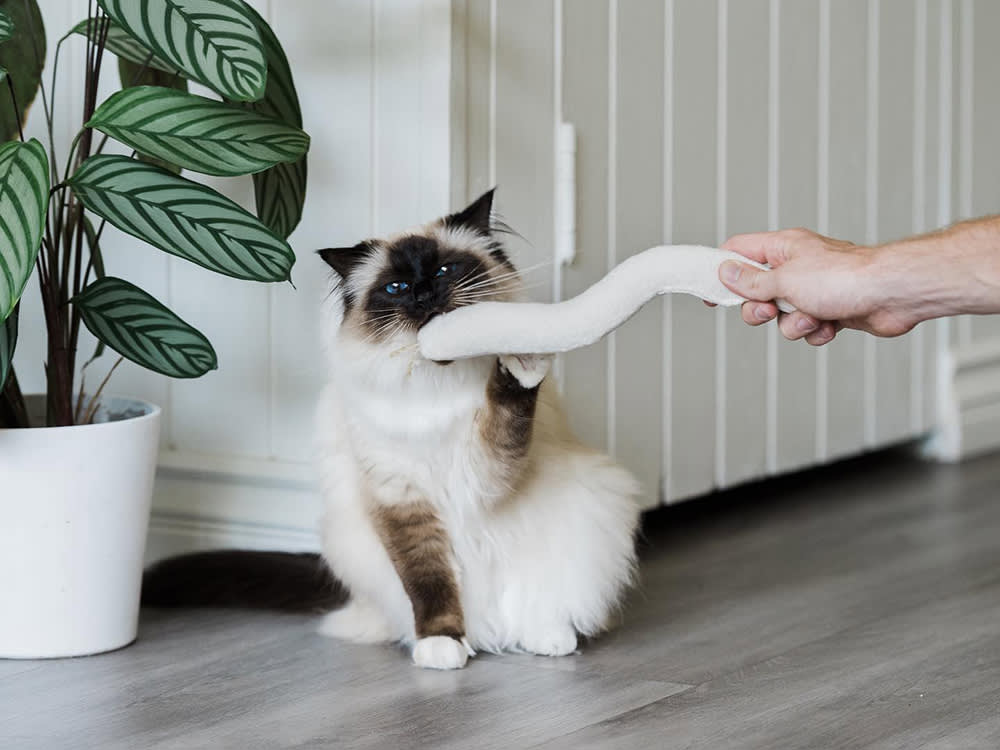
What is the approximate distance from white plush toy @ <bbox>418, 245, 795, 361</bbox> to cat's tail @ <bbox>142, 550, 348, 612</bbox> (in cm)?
52

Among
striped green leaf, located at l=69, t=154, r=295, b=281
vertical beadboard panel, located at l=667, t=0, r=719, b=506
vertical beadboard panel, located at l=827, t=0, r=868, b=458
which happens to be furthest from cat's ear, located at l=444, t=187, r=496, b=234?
vertical beadboard panel, located at l=827, t=0, r=868, b=458

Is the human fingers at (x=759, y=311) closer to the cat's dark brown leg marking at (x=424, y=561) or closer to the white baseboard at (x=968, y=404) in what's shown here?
the cat's dark brown leg marking at (x=424, y=561)

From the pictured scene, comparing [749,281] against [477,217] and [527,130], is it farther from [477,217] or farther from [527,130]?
[527,130]

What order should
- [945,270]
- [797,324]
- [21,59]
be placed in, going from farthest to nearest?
[21,59] < [797,324] < [945,270]

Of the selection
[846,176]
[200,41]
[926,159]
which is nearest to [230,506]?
[200,41]

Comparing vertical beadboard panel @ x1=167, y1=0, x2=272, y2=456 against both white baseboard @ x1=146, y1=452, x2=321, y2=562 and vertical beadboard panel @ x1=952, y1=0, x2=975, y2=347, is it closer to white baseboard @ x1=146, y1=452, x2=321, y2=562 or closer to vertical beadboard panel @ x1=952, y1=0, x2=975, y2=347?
white baseboard @ x1=146, y1=452, x2=321, y2=562

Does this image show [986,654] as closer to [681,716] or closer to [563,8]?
[681,716]

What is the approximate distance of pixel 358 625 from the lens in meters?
1.79

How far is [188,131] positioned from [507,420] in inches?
19.0

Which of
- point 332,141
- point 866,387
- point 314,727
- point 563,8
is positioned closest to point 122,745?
point 314,727

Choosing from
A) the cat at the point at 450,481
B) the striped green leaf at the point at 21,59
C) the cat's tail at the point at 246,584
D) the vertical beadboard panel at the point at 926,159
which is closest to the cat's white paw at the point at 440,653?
the cat at the point at 450,481

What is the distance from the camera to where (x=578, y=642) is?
1.77 metres

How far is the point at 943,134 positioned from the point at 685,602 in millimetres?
1478

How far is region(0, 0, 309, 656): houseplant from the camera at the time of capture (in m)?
1.48
